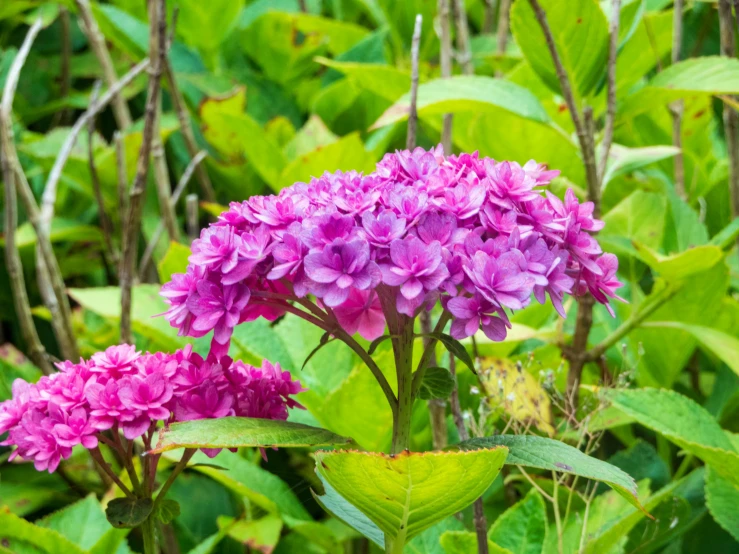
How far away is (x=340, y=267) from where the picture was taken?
0.62m

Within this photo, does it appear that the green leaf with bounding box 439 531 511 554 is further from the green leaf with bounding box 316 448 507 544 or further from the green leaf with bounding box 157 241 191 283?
the green leaf with bounding box 157 241 191 283

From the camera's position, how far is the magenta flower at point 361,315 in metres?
0.76

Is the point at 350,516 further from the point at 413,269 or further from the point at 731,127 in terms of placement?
the point at 731,127

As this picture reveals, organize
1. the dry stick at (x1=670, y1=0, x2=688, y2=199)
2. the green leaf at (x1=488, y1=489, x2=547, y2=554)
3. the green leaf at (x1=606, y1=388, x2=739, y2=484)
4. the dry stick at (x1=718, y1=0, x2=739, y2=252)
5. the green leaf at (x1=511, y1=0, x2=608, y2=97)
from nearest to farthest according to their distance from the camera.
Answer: the green leaf at (x1=606, y1=388, x2=739, y2=484) → the green leaf at (x1=488, y1=489, x2=547, y2=554) → the green leaf at (x1=511, y1=0, x2=608, y2=97) → the dry stick at (x1=718, y1=0, x2=739, y2=252) → the dry stick at (x1=670, y1=0, x2=688, y2=199)

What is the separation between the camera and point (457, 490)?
2.12ft

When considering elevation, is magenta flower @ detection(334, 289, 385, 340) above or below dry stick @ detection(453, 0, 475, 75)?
below

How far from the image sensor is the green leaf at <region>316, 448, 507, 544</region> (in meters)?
0.61

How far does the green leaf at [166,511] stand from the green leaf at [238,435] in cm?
18

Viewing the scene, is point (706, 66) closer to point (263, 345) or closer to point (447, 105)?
point (447, 105)

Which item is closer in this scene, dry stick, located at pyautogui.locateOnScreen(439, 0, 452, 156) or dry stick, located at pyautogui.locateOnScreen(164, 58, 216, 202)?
dry stick, located at pyautogui.locateOnScreen(439, 0, 452, 156)

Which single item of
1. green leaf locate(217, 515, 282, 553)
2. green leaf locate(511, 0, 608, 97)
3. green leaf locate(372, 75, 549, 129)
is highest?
green leaf locate(511, 0, 608, 97)

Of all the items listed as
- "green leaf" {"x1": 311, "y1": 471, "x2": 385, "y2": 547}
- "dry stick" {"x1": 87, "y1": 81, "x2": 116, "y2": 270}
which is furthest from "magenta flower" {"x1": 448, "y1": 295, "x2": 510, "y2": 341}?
"dry stick" {"x1": 87, "y1": 81, "x2": 116, "y2": 270}

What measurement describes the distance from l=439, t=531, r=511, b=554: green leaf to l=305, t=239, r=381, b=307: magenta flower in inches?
16.4

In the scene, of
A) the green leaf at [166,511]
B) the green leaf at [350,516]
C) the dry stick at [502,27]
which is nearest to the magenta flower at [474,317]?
the green leaf at [350,516]
